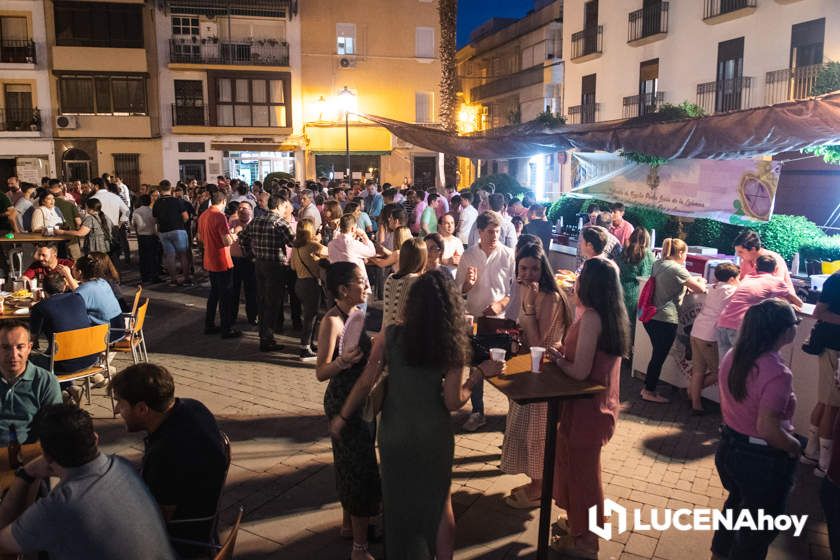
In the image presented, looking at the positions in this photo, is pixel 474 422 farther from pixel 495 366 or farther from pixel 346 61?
pixel 346 61

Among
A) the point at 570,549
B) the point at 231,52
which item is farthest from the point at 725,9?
the point at 570,549

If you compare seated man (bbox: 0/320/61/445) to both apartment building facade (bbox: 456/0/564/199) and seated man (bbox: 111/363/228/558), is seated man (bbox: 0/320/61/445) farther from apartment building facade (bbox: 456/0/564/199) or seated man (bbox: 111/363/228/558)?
apartment building facade (bbox: 456/0/564/199)

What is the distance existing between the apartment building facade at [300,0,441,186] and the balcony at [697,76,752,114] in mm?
13147

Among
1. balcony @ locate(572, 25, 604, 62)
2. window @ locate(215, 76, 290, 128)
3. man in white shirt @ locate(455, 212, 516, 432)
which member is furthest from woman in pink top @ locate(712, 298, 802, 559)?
window @ locate(215, 76, 290, 128)

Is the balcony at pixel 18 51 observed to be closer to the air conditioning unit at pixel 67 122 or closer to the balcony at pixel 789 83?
the air conditioning unit at pixel 67 122

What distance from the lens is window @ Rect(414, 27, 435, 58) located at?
32.4m

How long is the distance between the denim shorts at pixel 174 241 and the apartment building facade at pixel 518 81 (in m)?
19.4

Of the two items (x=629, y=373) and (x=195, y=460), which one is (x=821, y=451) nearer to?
(x=629, y=373)

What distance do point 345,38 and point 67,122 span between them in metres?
12.5

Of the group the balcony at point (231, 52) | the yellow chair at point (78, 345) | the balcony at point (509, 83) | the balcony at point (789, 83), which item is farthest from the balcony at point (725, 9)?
the yellow chair at point (78, 345)

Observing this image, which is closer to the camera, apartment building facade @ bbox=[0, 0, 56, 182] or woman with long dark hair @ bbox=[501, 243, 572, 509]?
woman with long dark hair @ bbox=[501, 243, 572, 509]

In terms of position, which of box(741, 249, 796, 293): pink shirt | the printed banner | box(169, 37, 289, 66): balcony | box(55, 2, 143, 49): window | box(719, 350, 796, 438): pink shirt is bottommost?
box(719, 350, 796, 438): pink shirt

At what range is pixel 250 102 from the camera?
29.9 m

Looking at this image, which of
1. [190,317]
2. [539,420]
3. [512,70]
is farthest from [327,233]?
[512,70]
